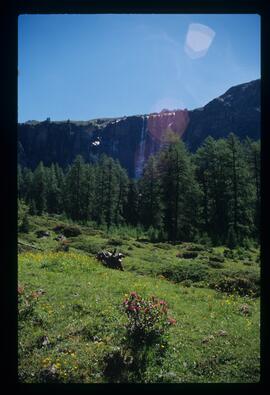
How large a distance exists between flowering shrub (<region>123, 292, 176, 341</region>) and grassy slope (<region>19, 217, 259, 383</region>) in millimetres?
332

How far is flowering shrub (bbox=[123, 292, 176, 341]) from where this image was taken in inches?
390

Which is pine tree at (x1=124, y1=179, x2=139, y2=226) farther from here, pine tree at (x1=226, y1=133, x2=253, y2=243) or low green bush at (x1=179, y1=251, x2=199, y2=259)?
low green bush at (x1=179, y1=251, x2=199, y2=259)

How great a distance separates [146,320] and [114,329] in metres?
1.27

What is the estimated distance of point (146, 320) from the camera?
10.1 m

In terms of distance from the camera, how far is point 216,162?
52812mm

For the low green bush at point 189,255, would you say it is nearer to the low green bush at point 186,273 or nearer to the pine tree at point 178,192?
the low green bush at point 186,273

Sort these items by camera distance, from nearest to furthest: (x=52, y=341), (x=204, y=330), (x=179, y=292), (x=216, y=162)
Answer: (x=52, y=341) → (x=204, y=330) → (x=179, y=292) → (x=216, y=162)

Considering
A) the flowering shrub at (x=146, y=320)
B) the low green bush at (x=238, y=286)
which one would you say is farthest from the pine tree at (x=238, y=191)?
the flowering shrub at (x=146, y=320)

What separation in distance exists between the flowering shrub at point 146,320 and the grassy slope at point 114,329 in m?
0.33

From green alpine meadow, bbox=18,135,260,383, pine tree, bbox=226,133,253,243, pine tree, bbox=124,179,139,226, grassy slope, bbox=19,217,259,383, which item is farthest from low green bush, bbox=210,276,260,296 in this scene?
pine tree, bbox=124,179,139,226
